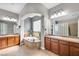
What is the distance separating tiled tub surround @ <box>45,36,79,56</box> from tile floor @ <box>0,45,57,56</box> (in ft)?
0.72

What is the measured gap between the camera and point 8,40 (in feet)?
8.64

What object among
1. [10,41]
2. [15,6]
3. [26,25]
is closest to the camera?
[15,6]

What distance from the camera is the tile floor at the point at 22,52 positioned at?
2352 mm

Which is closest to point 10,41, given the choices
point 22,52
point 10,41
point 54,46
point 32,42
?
point 10,41

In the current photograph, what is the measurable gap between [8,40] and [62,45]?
1.62 m

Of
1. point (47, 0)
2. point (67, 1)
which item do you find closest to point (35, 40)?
point (47, 0)

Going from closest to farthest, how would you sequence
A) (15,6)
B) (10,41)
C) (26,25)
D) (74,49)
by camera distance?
(74,49), (15,6), (10,41), (26,25)

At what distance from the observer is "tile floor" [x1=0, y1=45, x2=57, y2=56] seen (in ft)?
7.72

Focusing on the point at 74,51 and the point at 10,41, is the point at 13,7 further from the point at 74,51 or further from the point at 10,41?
the point at 74,51

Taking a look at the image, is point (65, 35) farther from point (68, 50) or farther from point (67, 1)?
point (67, 1)

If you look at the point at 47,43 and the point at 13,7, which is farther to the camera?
the point at 47,43

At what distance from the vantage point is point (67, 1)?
2.25 m

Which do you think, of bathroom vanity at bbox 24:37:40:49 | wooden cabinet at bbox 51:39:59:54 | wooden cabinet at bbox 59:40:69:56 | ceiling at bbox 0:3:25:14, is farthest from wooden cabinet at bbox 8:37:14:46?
wooden cabinet at bbox 59:40:69:56

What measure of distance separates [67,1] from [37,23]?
1.07 m
